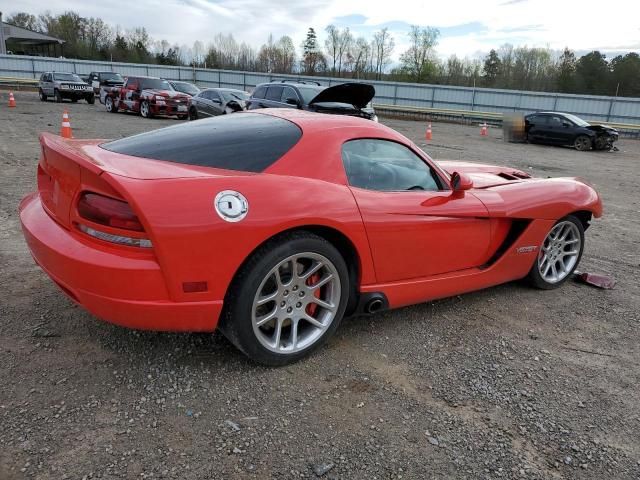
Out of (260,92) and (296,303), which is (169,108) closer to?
(260,92)

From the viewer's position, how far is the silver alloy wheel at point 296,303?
2.67 m

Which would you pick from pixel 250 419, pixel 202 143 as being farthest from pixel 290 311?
pixel 202 143

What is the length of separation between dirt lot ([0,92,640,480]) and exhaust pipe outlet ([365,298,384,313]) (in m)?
0.24

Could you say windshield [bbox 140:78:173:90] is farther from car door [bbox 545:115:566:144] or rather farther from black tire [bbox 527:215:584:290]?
black tire [bbox 527:215:584:290]

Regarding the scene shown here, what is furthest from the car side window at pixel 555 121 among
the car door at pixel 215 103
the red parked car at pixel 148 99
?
the red parked car at pixel 148 99

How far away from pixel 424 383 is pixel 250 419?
1008 mm

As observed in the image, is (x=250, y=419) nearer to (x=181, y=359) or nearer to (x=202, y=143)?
(x=181, y=359)

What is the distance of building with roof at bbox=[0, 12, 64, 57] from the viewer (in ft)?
163

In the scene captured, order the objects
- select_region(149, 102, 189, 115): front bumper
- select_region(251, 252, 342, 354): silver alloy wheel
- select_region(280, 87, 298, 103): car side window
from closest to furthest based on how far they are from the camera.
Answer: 1. select_region(251, 252, 342, 354): silver alloy wheel
2. select_region(280, 87, 298, 103): car side window
3. select_region(149, 102, 189, 115): front bumper

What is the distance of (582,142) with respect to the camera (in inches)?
745

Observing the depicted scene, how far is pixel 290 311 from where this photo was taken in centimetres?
278

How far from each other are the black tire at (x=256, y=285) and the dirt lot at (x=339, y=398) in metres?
0.15

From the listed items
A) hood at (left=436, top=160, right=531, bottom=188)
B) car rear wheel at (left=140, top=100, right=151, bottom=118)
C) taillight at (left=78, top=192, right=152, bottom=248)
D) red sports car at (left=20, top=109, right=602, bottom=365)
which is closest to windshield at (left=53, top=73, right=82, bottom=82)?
car rear wheel at (left=140, top=100, right=151, bottom=118)

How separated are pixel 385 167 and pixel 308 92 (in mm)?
10533
